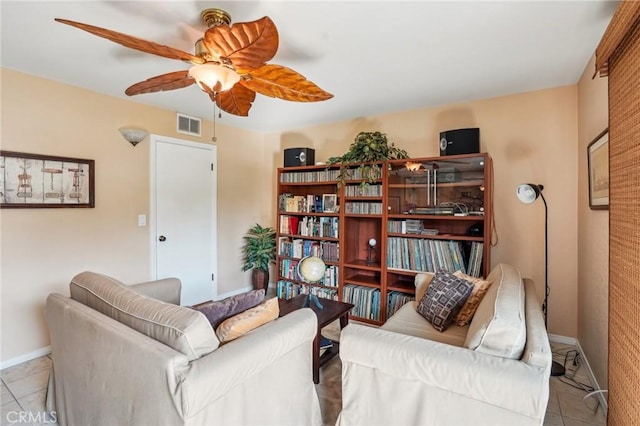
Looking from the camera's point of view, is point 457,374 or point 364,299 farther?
point 364,299

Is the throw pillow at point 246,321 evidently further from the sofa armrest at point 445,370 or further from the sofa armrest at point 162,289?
the sofa armrest at point 162,289

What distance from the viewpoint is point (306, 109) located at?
3.44 m

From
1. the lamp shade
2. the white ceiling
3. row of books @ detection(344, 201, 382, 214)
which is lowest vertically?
row of books @ detection(344, 201, 382, 214)

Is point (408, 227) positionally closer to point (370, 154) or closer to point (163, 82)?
point (370, 154)

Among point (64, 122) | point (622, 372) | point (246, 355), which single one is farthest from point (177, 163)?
point (622, 372)

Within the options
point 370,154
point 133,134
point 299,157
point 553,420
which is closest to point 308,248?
point 299,157

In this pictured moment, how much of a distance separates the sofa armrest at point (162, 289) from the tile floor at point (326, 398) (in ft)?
2.83

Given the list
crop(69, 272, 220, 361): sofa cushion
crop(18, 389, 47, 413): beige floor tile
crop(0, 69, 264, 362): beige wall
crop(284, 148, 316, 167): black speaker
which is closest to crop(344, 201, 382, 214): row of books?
crop(284, 148, 316, 167): black speaker

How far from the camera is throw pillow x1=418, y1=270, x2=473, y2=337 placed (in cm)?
204

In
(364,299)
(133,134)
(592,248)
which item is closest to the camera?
(592,248)

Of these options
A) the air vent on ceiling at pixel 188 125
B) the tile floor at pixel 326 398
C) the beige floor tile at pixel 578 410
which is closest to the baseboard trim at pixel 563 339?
the tile floor at pixel 326 398

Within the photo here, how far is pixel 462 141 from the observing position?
110 inches

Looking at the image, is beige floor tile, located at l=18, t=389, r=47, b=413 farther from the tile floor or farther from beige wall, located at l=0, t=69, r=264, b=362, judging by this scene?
beige wall, located at l=0, t=69, r=264, b=362

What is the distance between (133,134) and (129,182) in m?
0.49
